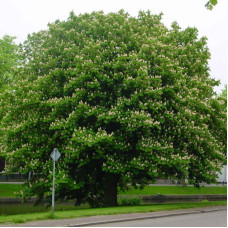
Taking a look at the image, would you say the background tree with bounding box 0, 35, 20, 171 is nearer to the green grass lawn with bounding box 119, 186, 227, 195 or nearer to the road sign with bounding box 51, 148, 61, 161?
the green grass lawn with bounding box 119, 186, 227, 195

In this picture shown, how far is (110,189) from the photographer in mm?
24219

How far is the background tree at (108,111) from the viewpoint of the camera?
67.2ft

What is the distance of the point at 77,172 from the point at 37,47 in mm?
10018

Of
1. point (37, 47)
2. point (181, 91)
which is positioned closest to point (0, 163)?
point (37, 47)

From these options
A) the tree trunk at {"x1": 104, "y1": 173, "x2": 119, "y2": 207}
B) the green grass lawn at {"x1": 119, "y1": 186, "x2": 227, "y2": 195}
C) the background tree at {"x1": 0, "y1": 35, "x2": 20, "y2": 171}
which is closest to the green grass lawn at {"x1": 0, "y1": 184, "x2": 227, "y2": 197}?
the green grass lawn at {"x1": 119, "y1": 186, "x2": 227, "y2": 195}

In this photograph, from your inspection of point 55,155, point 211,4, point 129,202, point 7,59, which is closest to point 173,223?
point 55,155

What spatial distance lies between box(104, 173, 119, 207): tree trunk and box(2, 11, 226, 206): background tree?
0.07 metres

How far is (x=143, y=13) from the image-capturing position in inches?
1046

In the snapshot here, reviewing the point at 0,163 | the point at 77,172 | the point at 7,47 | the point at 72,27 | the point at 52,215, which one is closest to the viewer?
the point at 52,215

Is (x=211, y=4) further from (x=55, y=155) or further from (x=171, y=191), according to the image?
(x=171, y=191)

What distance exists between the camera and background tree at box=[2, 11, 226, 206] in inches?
806

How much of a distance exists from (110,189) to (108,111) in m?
6.44

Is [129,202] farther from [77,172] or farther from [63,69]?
[63,69]

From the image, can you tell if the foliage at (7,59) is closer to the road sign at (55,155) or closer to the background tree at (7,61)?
the background tree at (7,61)
